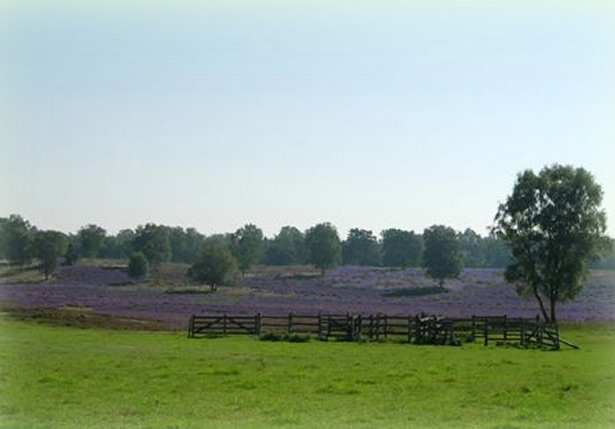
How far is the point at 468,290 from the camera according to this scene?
107062mm

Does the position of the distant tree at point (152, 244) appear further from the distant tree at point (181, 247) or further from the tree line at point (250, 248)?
the distant tree at point (181, 247)

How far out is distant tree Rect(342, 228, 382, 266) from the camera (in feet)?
633

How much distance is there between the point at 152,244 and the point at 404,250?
56553mm

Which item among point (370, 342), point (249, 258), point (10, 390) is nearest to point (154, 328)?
point (370, 342)

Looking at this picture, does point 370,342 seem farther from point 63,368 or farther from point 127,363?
point 63,368

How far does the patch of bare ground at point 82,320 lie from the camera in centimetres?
5009

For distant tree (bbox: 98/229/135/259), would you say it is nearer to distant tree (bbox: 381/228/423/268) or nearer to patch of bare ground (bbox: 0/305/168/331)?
distant tree (bbox: 381/228/423/268)

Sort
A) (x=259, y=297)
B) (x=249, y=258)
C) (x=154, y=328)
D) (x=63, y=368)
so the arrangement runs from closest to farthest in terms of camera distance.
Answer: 1. (x=63, y=368)
2. (x=154, y=328)
3. (x=259, y=297)
4. (x=249, y=258)

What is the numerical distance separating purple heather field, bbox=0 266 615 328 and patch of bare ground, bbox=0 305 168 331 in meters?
1.84

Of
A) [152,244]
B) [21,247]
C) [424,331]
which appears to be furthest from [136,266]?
[424,331]

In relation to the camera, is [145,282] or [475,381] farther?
[145,282]

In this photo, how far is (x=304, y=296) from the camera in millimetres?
95438

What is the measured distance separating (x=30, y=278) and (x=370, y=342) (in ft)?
271

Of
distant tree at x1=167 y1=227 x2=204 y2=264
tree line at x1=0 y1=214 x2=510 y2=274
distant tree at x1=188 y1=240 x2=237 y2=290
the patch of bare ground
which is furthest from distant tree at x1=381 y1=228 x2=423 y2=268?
the patch of bare ground
